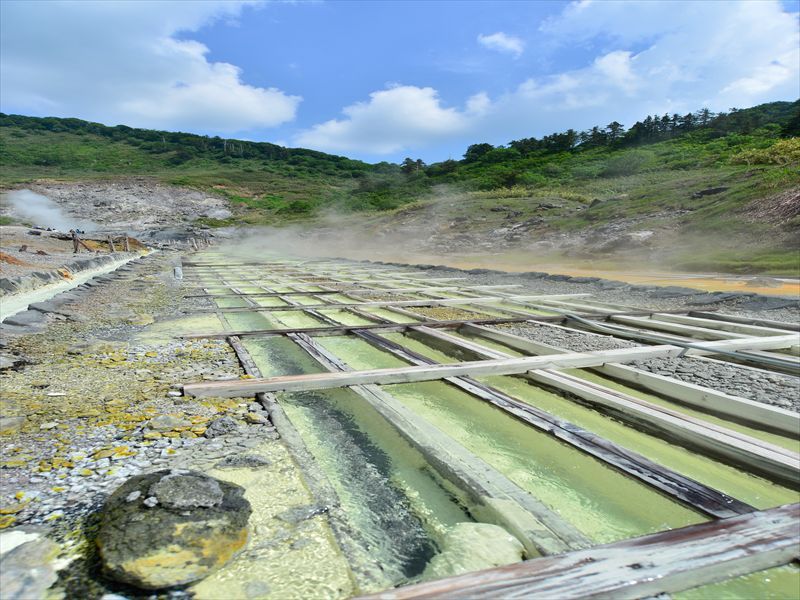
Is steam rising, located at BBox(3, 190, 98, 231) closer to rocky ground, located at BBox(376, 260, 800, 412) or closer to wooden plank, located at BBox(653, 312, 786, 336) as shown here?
rocky ground, located at BBox(376, 260, 800, 412)

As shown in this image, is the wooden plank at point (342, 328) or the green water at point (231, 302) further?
the green water at point (231, 302)

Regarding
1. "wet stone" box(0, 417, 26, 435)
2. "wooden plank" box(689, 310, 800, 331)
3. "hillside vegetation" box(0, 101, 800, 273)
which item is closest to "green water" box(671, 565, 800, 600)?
"wet stone" box(0, 417, 26, 435)

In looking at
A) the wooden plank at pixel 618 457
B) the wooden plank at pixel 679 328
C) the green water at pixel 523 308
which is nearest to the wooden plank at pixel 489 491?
the wooden plank at pixel 618 457

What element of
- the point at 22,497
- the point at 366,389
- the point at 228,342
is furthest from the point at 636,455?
the point at 228,342

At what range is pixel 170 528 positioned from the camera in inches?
62.3

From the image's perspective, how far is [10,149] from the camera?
6781 cm

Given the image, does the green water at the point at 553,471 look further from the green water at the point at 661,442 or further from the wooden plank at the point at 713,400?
the wooden plank at the point at 713,400

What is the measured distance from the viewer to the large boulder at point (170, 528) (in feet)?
4.73

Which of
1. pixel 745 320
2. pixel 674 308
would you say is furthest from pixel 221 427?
pixel 674 308

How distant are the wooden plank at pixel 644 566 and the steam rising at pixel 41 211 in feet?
143

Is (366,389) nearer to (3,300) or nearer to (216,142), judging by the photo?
(3,300)

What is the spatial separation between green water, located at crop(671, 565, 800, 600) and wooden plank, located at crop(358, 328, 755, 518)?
0.25 meters

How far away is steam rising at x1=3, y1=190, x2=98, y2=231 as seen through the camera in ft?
123

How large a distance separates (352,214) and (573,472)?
133 ft
